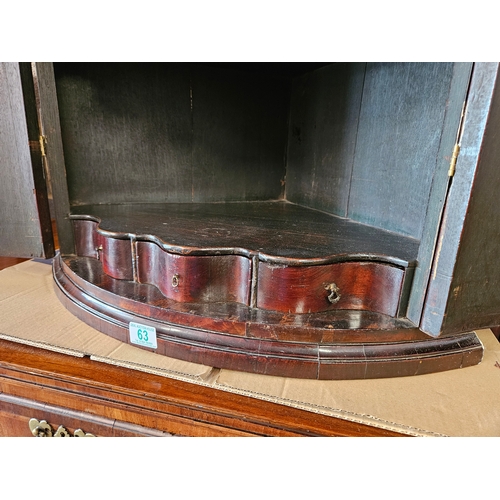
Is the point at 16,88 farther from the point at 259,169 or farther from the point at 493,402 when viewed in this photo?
the point at 493,402

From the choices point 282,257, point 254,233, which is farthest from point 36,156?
point 282,257

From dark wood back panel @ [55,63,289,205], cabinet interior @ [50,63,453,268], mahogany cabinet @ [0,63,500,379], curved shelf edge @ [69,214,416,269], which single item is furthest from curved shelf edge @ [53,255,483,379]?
dark wood back panel @ [55,63,289,205]

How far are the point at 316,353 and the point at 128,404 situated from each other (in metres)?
0.39

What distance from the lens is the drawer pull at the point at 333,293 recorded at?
0.72 meters

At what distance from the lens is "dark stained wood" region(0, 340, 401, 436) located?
1.95ft

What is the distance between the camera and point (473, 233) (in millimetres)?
583

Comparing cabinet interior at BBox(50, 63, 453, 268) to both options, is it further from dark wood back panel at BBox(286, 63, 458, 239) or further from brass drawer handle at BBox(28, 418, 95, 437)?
brass drawer handle at BBox(28, 418, 95, 437)

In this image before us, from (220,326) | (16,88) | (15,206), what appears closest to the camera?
(220,326)

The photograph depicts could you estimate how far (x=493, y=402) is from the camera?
2.05ft

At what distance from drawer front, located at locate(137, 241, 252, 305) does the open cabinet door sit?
→ 1.60 feet

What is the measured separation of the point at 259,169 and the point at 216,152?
21 cm

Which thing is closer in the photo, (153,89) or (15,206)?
(15,206)

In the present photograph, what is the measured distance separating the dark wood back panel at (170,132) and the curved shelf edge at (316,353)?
0.80 meters

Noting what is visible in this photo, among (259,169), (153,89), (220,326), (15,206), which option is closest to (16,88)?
(15,206)
